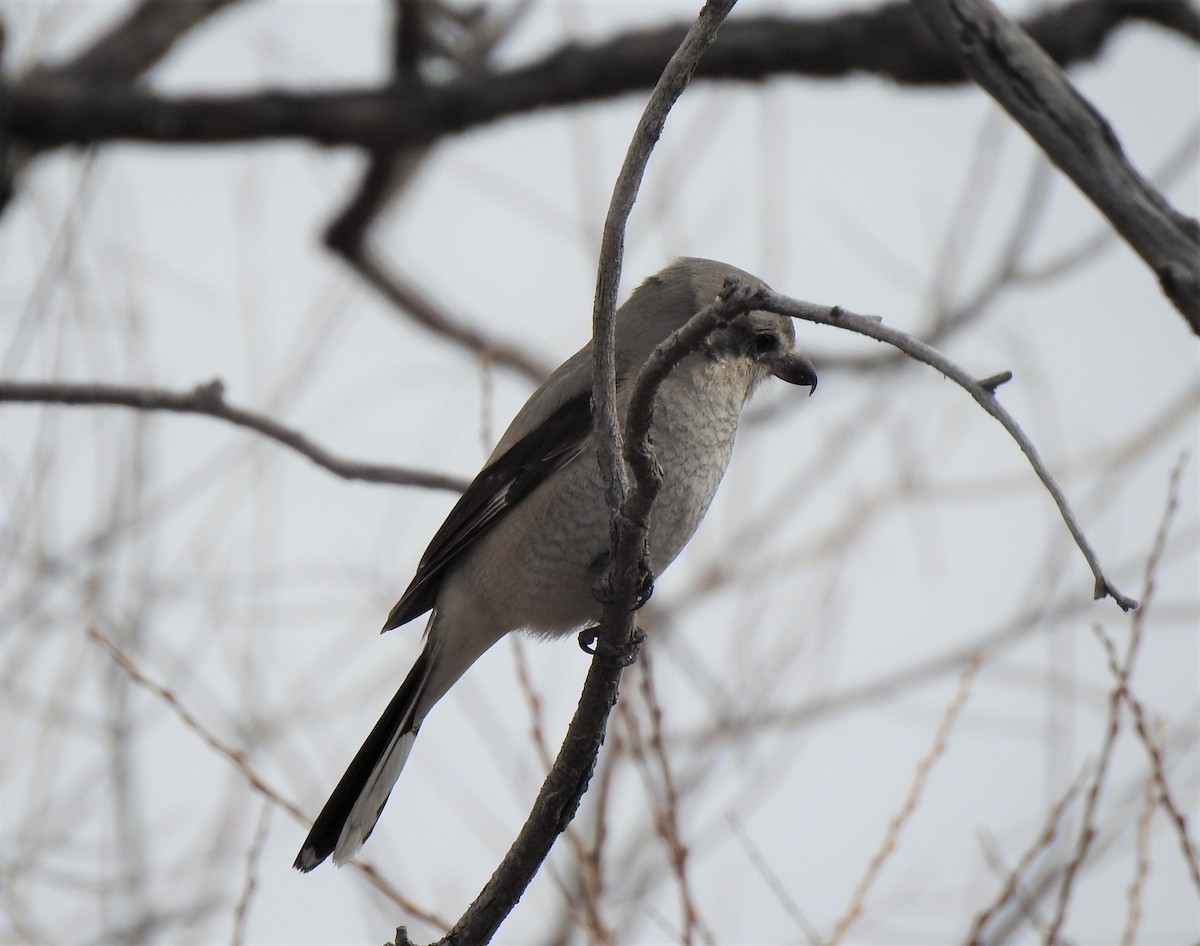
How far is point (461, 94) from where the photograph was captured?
5.62 m

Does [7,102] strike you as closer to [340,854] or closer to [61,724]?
[61,724]

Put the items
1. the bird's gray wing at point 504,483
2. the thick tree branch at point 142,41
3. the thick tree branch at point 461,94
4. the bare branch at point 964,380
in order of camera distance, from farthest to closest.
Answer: the thick tree branch at point 142,41
the thick tree branch at point 461,94
the bird's gray wing at point 504,483
the bare branch at point 964,380

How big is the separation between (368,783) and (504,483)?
2.41ft

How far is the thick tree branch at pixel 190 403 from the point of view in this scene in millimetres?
3121

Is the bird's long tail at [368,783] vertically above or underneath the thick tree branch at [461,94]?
underneath

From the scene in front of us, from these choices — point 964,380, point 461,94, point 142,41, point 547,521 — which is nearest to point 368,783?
point 547,521

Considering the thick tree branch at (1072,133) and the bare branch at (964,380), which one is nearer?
the bare branch at (964,380)

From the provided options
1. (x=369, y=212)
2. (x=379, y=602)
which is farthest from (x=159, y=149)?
(x=379, y=602)

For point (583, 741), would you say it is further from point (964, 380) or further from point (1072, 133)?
point (1072, 133)

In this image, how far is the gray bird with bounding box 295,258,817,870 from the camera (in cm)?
297

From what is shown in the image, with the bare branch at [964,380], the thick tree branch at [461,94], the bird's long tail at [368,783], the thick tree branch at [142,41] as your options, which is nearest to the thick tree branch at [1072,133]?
the bare branch at [964,380]

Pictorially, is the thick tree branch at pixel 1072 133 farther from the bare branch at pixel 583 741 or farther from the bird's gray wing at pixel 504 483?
the bird's gray wing at pixel 504 483

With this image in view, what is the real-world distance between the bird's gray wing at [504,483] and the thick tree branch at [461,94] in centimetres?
253

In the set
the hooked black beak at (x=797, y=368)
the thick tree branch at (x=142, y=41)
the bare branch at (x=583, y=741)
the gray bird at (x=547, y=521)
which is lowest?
Answer: the bare branch at (x=583, y=741)
